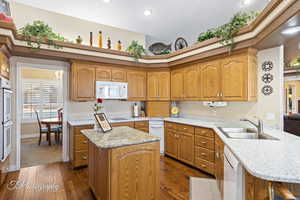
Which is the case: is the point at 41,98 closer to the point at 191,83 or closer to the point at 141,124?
the point at 141,124

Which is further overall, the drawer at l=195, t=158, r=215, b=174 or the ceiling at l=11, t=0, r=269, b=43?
the ceiling at l=11, t=0, r=269, b=43

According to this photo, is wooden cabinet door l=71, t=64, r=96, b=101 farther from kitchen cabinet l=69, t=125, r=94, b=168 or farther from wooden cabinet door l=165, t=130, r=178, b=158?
wooden cabinet door l=165, t=130, r=178, b=158

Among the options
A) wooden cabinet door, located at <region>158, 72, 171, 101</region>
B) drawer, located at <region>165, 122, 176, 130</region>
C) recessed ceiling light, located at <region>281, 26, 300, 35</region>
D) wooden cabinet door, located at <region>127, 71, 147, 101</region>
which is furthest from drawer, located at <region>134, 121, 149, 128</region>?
recessed ceiling light, located at <region>281, 26, 300, 35</region>

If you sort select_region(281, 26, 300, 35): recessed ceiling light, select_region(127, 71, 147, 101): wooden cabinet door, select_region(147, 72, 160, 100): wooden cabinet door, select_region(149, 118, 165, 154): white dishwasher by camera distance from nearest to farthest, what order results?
select_region(281, 26, 300, 35): recessed ceiling light, select_region(149, 118, 165, 154): white dishwasher, select_region(127, 71, 147, 101): wooden cabinet door, select_region(147, 72, 160, 100): wooden cabinet door

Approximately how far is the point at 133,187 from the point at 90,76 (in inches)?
107

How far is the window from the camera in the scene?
5.98 metres

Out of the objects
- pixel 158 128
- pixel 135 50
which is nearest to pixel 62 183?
pixel 158 128

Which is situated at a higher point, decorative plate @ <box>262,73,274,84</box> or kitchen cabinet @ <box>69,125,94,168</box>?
decorative plate @ <box>262,73,274,84</box>

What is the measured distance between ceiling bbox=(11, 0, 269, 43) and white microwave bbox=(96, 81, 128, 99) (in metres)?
1.57

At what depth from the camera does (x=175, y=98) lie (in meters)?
4.18

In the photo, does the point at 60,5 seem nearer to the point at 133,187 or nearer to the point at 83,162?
the point at 83,162

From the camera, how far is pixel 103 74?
386 centimetres

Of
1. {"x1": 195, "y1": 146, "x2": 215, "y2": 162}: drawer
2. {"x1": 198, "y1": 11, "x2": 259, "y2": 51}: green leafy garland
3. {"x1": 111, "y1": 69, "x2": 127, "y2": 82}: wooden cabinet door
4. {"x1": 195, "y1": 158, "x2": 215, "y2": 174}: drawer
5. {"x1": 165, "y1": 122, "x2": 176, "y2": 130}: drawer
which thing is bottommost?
{"x1": 195, "y1": 158, "x2": 215, "y2": 174}: drawer

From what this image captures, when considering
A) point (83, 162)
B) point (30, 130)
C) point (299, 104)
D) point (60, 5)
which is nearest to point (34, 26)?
point (60, 5)
